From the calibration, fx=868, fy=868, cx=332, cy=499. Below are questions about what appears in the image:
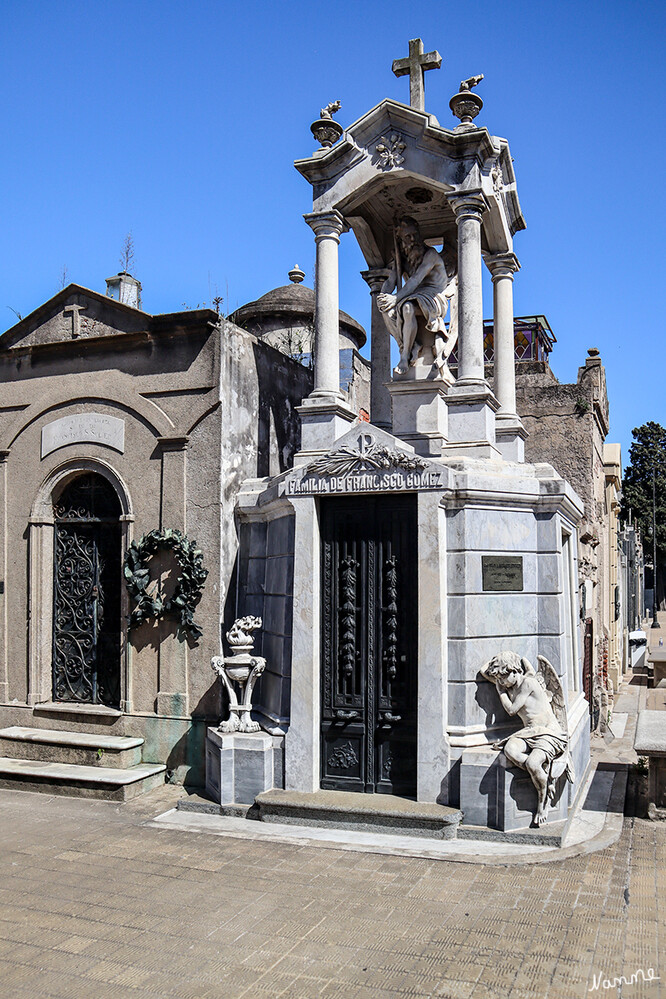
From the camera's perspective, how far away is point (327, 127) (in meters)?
9.48

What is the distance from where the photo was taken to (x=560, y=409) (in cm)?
1441

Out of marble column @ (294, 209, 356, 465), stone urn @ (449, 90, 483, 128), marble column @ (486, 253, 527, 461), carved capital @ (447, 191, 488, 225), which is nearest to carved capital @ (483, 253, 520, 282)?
marble column @ (486, 253, 527, 461)

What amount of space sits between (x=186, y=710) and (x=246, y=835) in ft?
7.64

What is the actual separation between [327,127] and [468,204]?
5.95ft

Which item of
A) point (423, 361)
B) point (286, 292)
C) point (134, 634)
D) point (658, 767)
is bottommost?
point (658, 767)

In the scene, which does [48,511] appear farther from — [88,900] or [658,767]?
[658,767]

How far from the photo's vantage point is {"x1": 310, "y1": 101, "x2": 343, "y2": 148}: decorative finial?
9477 millimetres

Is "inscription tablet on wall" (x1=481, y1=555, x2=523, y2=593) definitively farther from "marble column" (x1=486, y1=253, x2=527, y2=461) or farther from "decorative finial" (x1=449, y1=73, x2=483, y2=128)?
"decorative finial" (x1=449, y1=73, x2=483, y2=128)

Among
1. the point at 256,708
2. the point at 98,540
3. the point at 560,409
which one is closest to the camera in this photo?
the point at 256,708

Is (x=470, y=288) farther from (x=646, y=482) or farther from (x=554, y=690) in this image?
(x=646, y=482)

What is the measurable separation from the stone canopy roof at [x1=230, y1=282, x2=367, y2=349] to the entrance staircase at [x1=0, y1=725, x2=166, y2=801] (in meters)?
8.78

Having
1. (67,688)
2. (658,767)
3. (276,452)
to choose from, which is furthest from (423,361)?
(67,688)

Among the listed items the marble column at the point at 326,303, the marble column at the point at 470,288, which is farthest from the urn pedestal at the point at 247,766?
the marble column at the point at 470,288

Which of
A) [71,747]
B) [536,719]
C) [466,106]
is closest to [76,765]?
[71,747]
